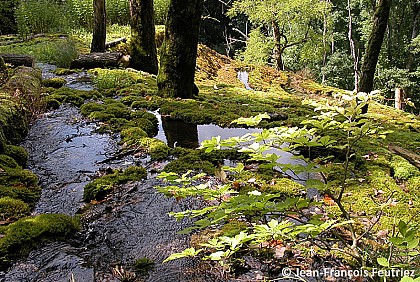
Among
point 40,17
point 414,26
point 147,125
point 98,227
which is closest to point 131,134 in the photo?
point 147,125

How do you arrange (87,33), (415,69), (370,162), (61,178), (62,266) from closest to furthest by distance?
(62,266), (61,178), (370,162), (87,33), (415,69)

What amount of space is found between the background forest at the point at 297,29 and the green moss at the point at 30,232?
707 centimetres

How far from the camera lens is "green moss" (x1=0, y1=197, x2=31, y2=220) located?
254cm

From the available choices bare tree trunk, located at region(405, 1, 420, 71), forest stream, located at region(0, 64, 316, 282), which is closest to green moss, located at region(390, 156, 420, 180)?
forest stream, located at region(0, 64, 316, 282)

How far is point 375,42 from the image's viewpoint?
556cm

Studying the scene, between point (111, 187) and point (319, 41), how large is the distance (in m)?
21.0

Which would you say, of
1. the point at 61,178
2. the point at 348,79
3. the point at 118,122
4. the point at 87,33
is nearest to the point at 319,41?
the point at 348,79

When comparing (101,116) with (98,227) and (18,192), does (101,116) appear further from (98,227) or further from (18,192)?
(98,227)

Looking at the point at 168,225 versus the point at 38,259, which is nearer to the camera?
the point at 38,259

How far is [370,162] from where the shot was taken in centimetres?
355

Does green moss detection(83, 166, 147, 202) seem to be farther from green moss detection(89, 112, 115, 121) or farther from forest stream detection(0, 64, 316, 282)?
green moss detection(89, 112, 115, 121)

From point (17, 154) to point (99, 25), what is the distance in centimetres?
623

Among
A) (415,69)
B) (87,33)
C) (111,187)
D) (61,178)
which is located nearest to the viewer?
(111,187)

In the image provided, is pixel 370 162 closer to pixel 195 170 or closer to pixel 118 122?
pixel 195 170
